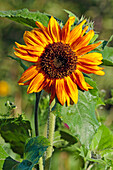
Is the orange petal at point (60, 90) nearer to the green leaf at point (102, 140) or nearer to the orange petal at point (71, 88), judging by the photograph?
the orange petal at point (71, 88)

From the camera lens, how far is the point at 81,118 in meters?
0.64

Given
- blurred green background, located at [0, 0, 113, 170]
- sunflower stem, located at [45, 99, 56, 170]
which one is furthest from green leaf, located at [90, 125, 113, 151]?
blurred green background, located at [0, 0, 113, 170]

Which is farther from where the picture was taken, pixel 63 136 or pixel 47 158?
pixel 63 136

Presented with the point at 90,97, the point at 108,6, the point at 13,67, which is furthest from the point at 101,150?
the point at 108,6

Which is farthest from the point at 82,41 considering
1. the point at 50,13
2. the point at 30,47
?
the point at 50,13

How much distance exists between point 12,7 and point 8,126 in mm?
1386

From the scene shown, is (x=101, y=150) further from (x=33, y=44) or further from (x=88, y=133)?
(x=33, y=44)

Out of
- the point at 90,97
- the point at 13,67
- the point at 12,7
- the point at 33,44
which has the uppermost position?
the point at 12,7

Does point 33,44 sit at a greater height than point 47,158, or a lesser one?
greater

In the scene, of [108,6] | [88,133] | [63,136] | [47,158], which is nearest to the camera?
[88,133]

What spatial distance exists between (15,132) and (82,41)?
341 millimetres

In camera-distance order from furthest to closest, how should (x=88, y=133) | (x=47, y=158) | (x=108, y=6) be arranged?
1. (x=108, y=6)
2. (x=47, y=158)
3. (x=88, y=133)

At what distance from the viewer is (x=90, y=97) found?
2.25ft

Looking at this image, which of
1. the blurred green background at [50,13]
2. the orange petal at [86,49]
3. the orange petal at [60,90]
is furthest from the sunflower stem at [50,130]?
the blurred green background at [50,13]
